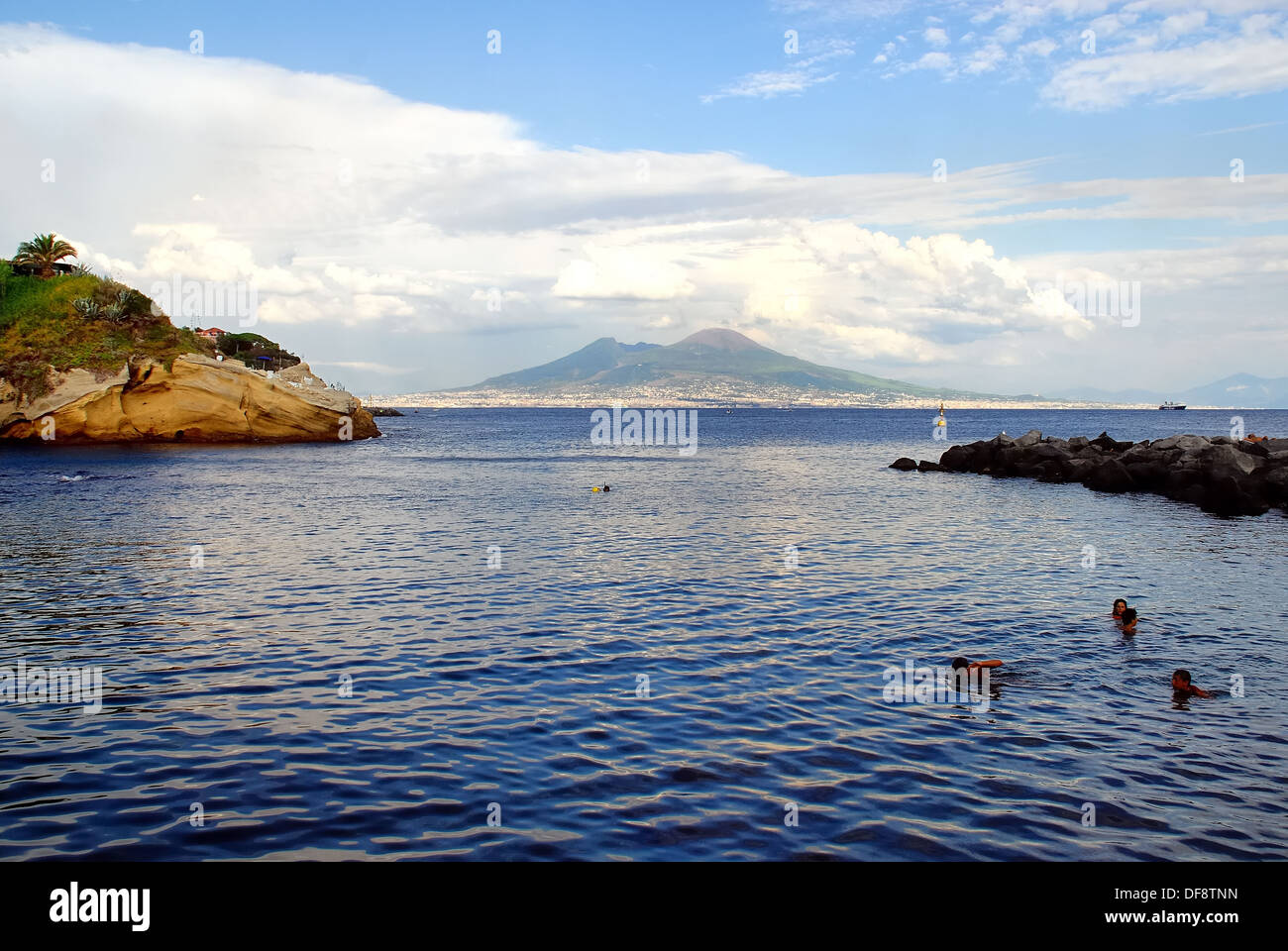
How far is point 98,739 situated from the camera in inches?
543

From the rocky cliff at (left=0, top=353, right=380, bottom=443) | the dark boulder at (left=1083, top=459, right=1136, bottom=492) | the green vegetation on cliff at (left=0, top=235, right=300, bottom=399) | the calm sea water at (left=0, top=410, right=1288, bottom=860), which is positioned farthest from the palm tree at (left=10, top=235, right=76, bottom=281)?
the dark boulder at (left=1083, top=459, right=1136, bottom=492)

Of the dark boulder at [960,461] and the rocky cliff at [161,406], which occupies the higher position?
the rocky cliff at [161,406]

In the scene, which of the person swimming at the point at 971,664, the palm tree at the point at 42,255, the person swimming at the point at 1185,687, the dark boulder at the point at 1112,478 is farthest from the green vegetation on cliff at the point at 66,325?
the person swimming at the point at 1185,687

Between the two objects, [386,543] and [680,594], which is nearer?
[680,594]

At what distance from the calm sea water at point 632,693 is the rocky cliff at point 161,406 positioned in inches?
2037

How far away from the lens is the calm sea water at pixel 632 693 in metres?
11.0

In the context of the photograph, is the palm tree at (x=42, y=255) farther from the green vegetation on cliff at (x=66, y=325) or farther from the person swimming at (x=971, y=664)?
the person swimming at (x=971, y=664)

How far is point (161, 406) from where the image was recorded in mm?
86000
